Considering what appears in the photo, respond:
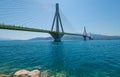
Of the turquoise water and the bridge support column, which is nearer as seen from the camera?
the turquoise water

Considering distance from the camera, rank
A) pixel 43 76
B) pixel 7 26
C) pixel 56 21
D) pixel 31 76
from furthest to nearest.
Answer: pixel 56 21, pixel 7 26, pixel 43 76, pixel 31 76

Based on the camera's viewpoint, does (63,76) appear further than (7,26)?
No

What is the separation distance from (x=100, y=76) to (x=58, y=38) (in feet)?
196

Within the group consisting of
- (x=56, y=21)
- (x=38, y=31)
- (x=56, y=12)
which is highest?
(x=56, y=12)

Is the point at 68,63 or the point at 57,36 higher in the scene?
the point at 57,36

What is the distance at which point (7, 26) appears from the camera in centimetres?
3791

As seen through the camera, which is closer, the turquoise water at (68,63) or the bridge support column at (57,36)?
the turquoise water at (68,63)

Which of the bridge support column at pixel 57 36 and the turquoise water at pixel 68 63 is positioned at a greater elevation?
the bridge support column at pixel 57 36

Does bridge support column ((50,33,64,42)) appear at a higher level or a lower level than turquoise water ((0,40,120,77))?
higher

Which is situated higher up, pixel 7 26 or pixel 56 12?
pixel 56 12

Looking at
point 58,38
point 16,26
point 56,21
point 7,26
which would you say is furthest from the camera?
point 58,38

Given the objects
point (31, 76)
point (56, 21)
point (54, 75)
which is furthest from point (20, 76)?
point (56, 21)

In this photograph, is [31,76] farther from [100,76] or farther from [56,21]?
[56,21]

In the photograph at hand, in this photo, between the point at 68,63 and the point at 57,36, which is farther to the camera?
the point at 57,36
